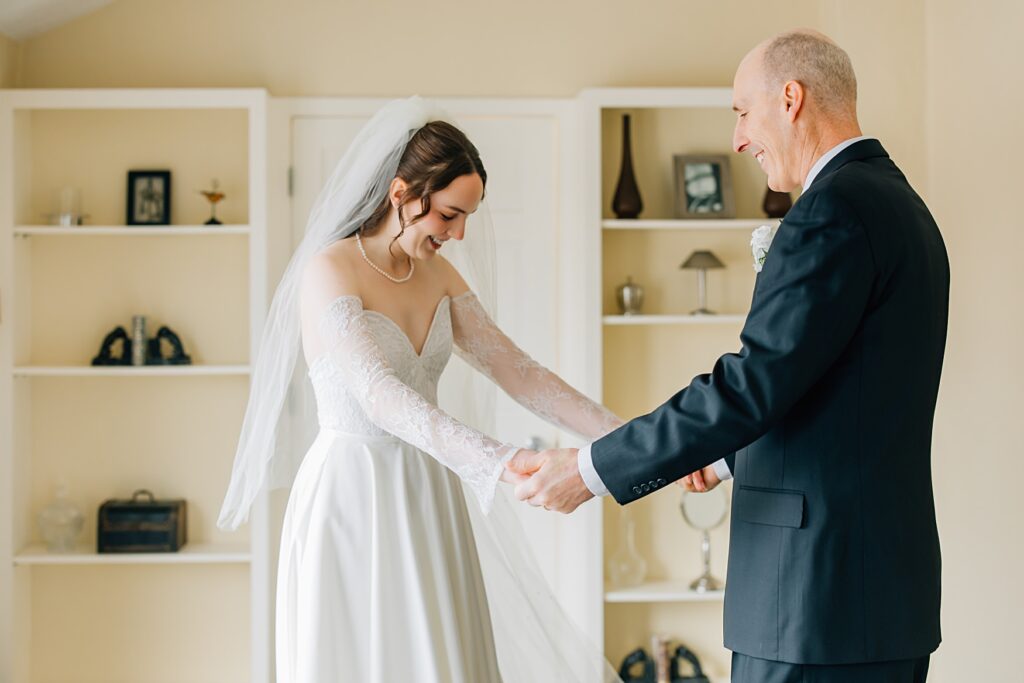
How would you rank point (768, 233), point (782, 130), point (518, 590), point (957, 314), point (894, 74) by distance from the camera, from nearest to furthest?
point (782, 130), point (768, 233), point (518, 590), point (957, 314), point (894, 74)

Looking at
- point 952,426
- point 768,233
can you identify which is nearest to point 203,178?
point 768,233

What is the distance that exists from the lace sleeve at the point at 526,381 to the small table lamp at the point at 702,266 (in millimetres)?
1474

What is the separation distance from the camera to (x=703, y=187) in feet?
13.1

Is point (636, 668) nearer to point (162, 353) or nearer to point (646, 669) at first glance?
point (646, 669)

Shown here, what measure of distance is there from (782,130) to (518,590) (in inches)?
46.9

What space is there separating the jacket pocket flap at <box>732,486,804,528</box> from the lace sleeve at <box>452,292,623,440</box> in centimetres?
71

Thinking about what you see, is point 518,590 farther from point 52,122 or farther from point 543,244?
point 52,122

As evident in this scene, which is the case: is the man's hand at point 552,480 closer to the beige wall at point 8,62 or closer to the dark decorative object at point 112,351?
the dark decorative object at point 112,351

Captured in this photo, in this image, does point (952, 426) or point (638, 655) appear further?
point (638, 655)

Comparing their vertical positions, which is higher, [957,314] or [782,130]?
[782,130]

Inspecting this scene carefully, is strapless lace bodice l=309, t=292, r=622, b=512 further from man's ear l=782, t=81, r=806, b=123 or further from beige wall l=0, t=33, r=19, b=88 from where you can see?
beige wall l=0, t=33, r=19, b=88

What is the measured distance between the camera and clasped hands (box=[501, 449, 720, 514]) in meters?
2.03

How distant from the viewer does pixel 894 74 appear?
3.72 meters

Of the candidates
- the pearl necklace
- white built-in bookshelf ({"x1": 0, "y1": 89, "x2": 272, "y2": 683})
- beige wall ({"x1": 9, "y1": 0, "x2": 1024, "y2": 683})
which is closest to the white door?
beige wall ({"x1": 9, "y1": 0, "x2": 1024, "y2": 683})
